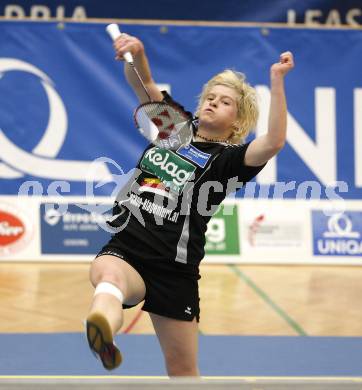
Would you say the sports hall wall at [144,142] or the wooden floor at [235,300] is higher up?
the sports hall wall at [144,142]

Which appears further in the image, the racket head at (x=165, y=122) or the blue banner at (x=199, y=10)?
the blue banner at (x=199, y=10)

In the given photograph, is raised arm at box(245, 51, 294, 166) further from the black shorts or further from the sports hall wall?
the sports hall wall

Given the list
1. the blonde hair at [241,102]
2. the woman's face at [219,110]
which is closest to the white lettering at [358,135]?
the blonde hair at [241,102]

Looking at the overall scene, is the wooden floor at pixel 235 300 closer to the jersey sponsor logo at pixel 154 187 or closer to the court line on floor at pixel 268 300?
the court line on floor at pixel 268 300

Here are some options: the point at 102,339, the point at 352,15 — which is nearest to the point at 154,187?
the point at 102,339

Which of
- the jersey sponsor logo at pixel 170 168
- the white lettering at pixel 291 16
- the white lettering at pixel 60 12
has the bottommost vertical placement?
the jersey sponsor logo at pixel 170 168

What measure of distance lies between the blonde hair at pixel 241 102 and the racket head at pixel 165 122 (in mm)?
154

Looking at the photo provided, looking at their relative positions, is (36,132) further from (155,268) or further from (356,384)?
(356,384)

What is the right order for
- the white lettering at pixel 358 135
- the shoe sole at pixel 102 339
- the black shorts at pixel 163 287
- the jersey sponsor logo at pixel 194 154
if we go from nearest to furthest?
the shoe sole at pixel 102 339, the black shorts at pixel 163 287, the jersey sponsor logo at pixel 194 154, the white lettering at pixel 358 135

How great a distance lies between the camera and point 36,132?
673 centimetres

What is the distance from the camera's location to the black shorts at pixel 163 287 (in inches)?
114

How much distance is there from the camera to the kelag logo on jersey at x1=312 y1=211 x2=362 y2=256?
6715 mm

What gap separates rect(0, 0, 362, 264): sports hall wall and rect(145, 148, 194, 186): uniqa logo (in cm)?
367

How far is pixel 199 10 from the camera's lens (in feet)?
26.0
